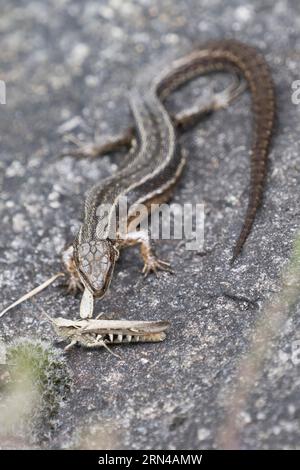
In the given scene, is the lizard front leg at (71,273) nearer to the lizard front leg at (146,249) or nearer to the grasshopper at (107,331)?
the lizard front leg at (146,249)

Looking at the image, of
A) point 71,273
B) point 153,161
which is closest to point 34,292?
point 71,273

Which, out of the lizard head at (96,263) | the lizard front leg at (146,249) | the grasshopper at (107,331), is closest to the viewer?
the grasshopper at (107,331)

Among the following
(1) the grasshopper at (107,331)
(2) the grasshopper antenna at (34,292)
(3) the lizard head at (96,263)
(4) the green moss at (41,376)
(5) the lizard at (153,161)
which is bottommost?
(4) the green moss at (41,376)

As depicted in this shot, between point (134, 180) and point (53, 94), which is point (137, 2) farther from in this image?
point (134, 180)

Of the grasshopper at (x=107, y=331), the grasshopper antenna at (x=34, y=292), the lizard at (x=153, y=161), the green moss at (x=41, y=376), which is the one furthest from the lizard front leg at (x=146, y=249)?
the green moss at (x=41, y=376)

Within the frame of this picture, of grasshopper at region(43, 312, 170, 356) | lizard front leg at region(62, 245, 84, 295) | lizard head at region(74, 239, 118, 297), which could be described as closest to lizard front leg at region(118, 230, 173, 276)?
lizard head at region(74, 239, 118, 297)

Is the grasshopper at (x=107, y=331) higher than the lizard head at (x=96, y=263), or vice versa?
the lizard head at (x=96, y=263)

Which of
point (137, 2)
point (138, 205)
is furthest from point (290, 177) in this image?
point (137, 2)
